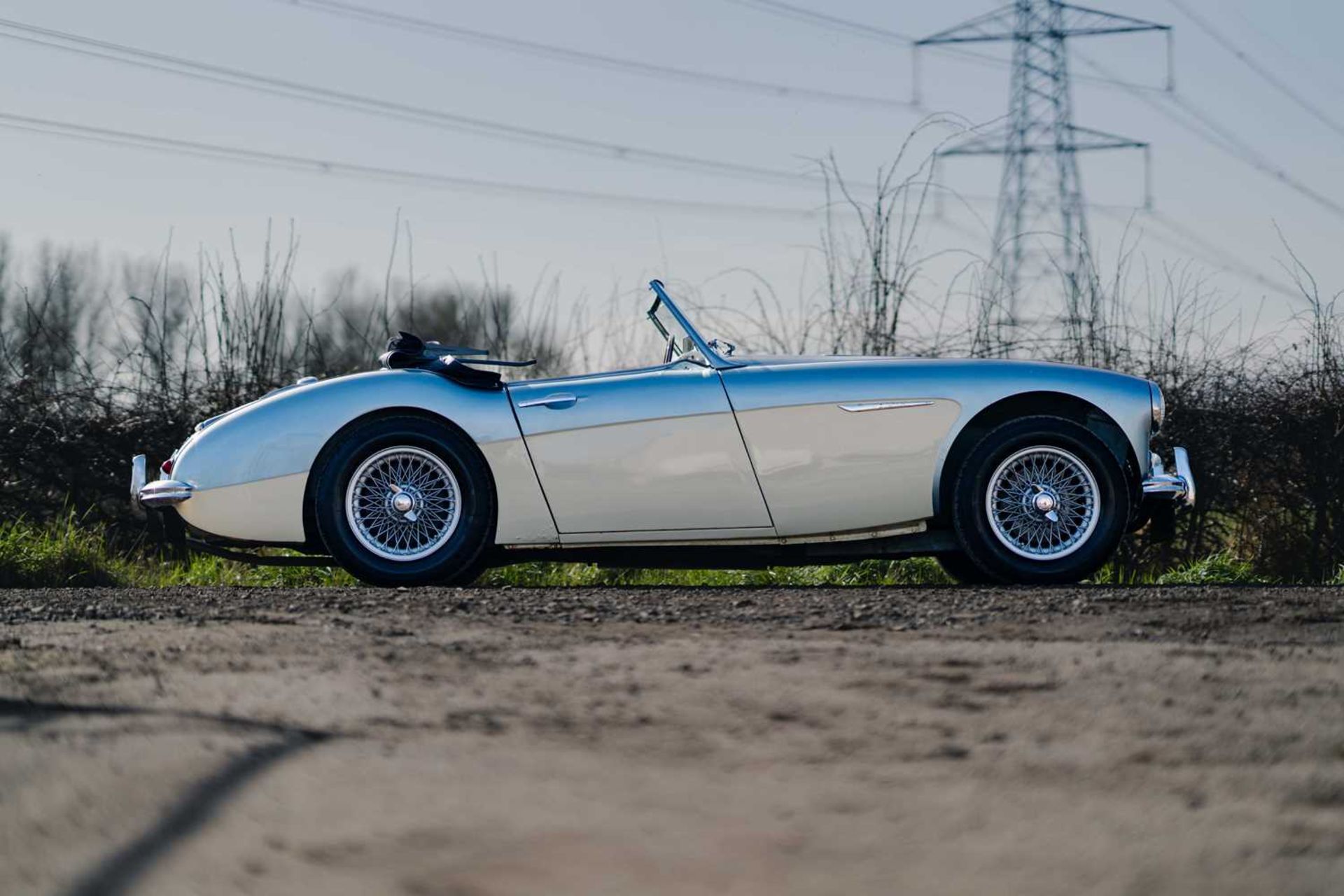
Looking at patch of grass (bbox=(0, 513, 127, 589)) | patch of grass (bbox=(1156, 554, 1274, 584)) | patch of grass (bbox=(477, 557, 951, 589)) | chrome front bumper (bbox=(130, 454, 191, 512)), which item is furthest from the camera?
patch of grass (bbox=(0, 513, 127, 589))

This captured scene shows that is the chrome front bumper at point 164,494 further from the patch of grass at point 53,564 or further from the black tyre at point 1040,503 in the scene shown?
the black tyre at point 1040,503

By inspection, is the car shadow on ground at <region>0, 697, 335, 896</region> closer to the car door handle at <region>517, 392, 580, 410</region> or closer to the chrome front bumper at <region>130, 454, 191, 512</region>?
the chrome front bumper at <region>130, 454, 191, 512</region>

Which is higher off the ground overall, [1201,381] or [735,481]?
[1201,381]

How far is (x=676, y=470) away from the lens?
6211 millimetres

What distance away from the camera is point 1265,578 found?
887 cm

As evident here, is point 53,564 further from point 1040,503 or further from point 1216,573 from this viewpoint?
point 1216,573

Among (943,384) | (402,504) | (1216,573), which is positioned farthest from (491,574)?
(1216,573)

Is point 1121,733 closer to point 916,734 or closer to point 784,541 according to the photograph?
point 916,734

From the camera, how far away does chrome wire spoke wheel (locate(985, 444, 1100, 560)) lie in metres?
6.34

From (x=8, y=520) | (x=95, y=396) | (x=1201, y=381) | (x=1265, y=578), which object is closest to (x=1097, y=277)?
(x=1201, y=381)

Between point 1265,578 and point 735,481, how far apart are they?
4257 mm

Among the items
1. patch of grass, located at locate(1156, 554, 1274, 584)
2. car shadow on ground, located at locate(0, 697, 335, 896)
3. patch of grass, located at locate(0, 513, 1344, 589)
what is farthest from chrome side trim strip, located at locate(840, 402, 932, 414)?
car shadow on ground, located at locate(0, 697, 335, 896)

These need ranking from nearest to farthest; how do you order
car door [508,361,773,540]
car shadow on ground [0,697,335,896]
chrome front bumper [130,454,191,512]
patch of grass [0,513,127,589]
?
car shadow on ground [0,697,335,896]
car door [508,361,773,540]
chrome front bumper [130,454,191,512]
patch of grass [0,513,127,589]

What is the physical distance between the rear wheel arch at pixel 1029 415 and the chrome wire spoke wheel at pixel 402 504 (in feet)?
6.77
